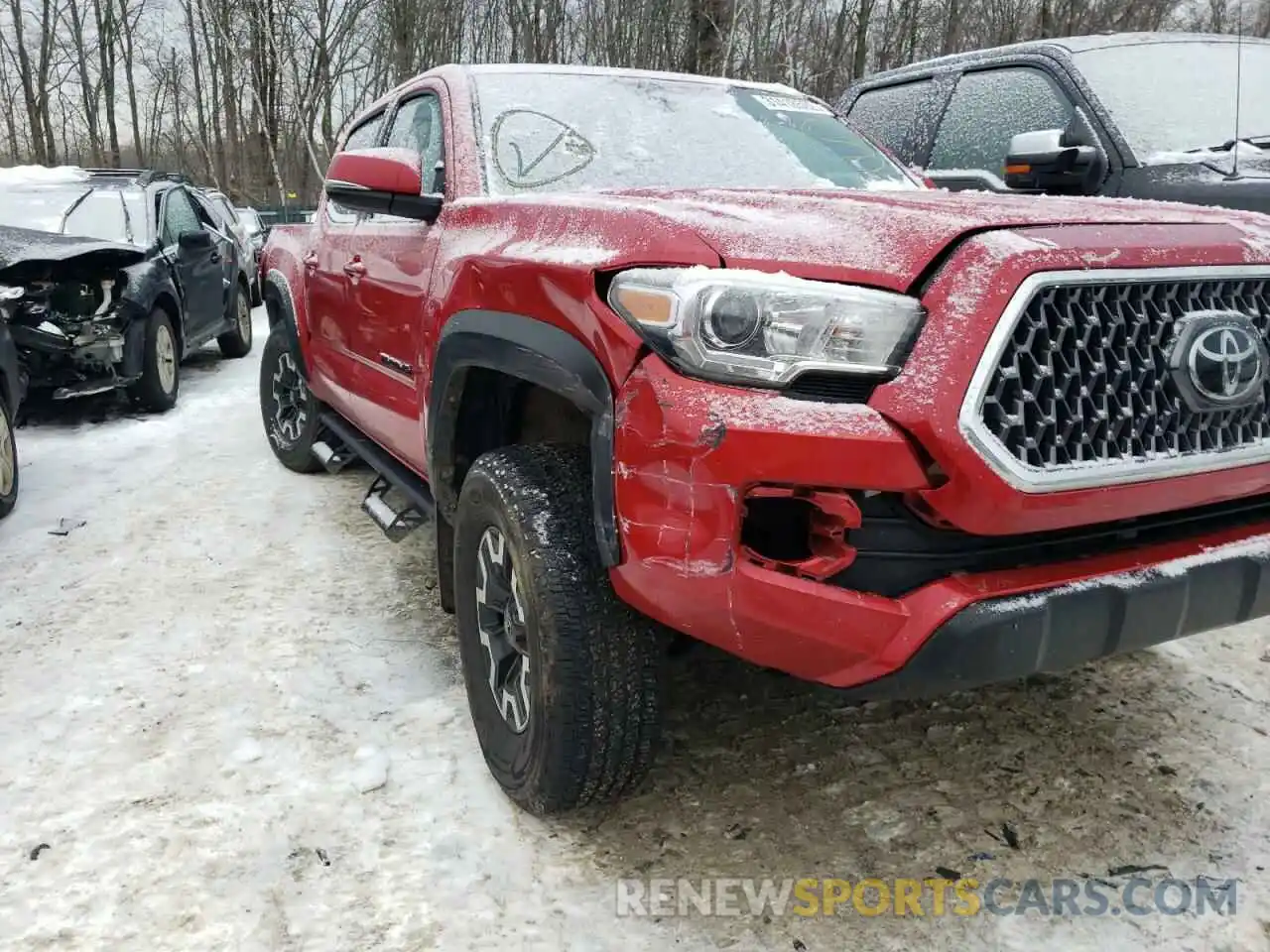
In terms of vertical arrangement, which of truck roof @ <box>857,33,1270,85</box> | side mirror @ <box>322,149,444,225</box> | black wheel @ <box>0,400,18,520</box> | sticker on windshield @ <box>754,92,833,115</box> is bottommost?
black wheel @ <box>0,400,18,520</box>

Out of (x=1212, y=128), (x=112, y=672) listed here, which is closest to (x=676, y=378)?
(x=112, y=672)

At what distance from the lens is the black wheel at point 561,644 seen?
2.00 meters

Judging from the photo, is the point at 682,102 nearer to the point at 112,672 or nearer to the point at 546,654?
the point at 546,654

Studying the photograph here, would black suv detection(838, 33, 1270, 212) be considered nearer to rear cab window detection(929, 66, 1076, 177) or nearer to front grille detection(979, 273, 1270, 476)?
rear cab window detection(929, 66, 1076, 177)

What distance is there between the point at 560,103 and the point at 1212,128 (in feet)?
10.3

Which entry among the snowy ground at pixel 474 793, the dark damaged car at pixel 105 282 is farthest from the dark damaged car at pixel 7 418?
the snowy ground at pixel 474 793

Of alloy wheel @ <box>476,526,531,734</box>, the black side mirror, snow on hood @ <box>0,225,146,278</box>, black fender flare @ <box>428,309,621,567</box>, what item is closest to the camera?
black fender flare @ <box>428,309,621,567</box>

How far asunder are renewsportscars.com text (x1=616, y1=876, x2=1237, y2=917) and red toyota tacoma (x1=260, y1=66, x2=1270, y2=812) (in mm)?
259

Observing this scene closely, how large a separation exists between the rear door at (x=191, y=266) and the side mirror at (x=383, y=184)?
5.15 meters

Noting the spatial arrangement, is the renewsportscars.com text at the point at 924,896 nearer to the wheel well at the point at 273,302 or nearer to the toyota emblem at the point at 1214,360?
the toyota emblem at the point at 1214,360

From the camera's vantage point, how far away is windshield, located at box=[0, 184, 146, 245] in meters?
6.98

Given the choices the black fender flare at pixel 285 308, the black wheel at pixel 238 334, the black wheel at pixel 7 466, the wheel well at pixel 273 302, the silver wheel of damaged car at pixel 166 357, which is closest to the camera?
the black wheel at pixel 7 466

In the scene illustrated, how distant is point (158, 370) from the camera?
21.9ft

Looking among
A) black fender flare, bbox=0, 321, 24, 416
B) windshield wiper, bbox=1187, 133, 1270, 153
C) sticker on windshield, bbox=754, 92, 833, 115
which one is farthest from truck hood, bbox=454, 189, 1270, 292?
black fender flare, bbox=0, 321, 24, 416
